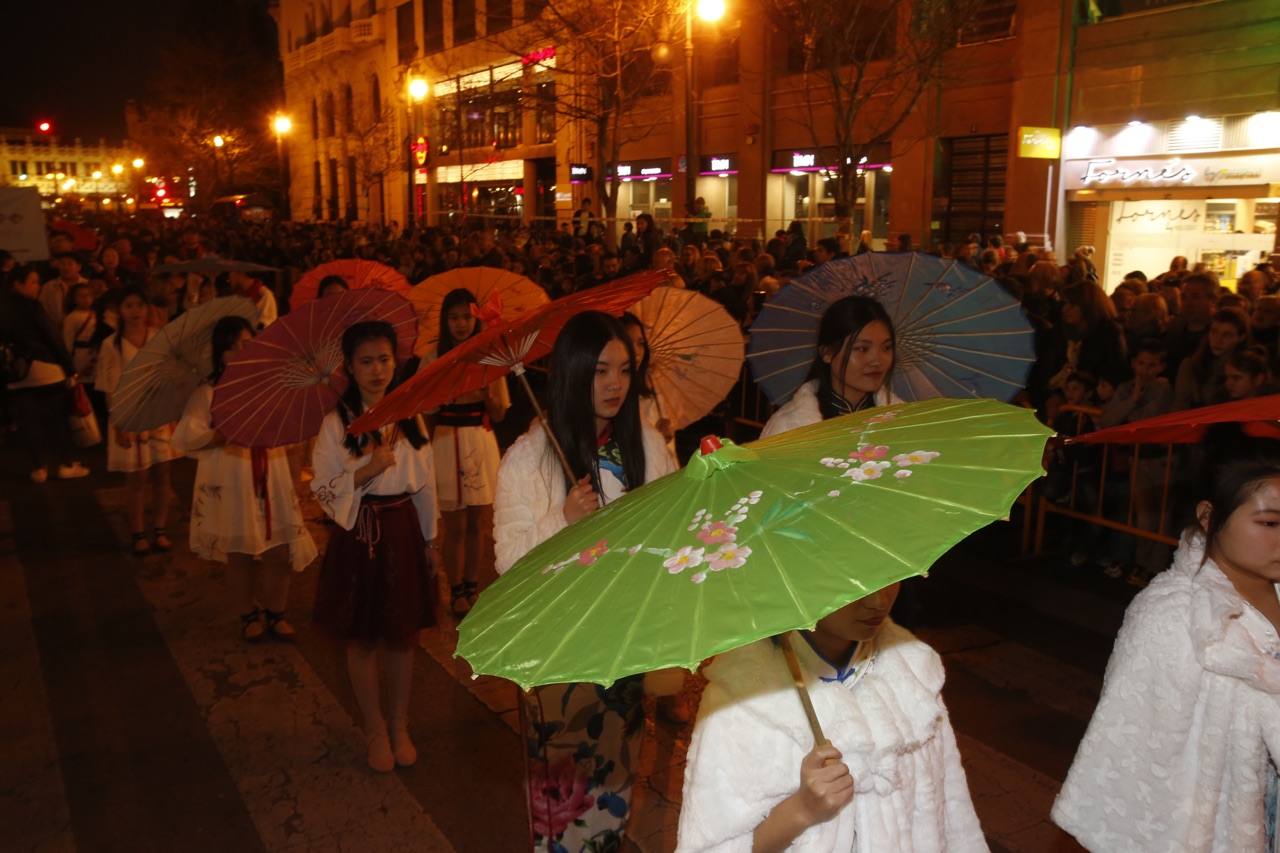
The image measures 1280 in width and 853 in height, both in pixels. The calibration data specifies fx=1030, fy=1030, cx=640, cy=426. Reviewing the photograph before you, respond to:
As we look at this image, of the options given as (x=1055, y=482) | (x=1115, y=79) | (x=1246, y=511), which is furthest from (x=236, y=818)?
(x=1115, y=79)

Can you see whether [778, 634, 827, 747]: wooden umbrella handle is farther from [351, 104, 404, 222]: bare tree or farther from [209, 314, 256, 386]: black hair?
[351, 104, 404, 222]: bare tree

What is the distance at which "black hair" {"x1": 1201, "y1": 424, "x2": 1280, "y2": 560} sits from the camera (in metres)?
2.64

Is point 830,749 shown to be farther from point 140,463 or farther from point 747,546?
point 140,463

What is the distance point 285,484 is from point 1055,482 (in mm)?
5357

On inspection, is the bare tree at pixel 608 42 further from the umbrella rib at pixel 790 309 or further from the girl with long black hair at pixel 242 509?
the umbrella rib at pixel 790 309

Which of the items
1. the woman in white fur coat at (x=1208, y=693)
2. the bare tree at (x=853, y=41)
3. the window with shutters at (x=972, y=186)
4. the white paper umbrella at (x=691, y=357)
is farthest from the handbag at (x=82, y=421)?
the window with shutters at (x=972, y=186)

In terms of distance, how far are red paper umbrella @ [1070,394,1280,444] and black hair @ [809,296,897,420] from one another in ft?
4.30

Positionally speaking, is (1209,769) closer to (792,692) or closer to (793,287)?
(792,692)

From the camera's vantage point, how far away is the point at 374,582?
14.7 feet

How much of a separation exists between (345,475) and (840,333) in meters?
2.17

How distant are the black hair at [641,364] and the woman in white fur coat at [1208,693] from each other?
1.84 m

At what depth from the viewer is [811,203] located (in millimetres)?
25984

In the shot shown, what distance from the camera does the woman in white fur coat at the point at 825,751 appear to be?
2.03 metres

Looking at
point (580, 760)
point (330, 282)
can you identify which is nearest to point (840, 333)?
point (580, 760)
